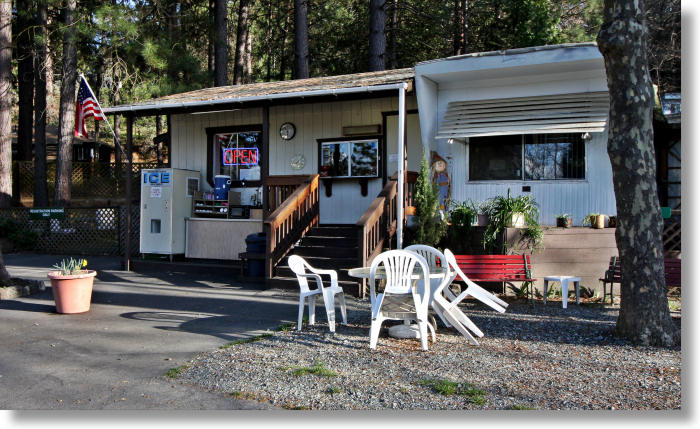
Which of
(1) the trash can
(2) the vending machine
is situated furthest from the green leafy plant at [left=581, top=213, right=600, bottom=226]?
(2) the vending machine

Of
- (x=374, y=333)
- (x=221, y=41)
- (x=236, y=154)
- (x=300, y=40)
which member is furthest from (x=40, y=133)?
(x=374, y=333)

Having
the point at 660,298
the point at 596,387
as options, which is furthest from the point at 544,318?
the point at 596,387

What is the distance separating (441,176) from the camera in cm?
1016

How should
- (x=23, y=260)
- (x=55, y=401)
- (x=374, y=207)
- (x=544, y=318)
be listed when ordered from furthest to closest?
(x=23, y=260) < (x=374, y=207) < (x=544, y=318) < (x=55, y=401)

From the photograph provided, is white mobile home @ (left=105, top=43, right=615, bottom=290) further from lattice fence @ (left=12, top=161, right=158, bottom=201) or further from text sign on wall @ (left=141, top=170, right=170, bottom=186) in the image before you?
lattice fence @ (left=12, top=161, right=158, bottom=201)

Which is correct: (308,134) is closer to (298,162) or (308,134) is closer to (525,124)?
(298,162)

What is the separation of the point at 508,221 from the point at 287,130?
530 cm

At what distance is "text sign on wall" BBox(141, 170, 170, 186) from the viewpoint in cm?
1117

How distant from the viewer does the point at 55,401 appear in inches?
155

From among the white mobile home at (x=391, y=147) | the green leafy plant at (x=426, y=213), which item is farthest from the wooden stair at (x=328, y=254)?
the green leafy plant at (x=426, y=213)

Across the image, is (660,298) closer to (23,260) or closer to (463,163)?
(463,163)

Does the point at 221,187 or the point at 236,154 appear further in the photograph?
the point at 236,154

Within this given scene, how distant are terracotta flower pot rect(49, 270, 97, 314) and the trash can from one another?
289cm

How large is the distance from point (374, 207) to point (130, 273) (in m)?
5.32
